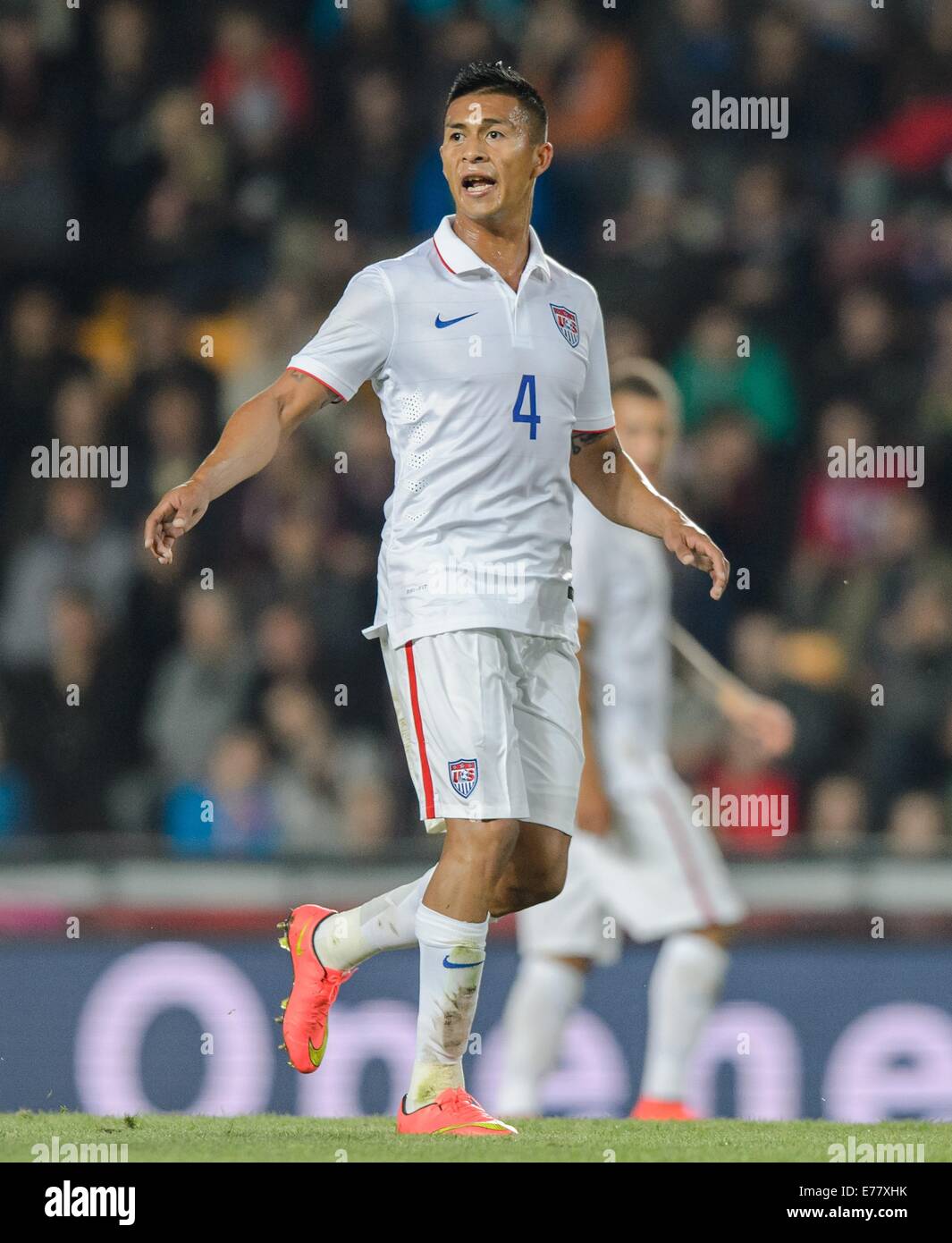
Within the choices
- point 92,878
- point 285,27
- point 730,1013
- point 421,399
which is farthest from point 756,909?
point 285,27

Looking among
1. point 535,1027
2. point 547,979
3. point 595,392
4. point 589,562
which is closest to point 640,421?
point 589,562

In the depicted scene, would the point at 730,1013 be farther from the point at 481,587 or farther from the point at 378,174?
the point at 378,174

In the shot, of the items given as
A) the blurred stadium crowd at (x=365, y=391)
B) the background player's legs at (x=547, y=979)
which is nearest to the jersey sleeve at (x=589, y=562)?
the background player's legs at (x=547, y=979)

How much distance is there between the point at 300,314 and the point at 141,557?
4.69ft

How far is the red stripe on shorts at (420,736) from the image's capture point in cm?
478

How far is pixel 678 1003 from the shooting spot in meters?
7.12

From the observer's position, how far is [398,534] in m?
4.88

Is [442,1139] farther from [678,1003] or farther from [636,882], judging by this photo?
[636,882]

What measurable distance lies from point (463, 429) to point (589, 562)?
7.93 feet

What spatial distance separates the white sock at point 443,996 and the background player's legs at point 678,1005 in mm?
2258

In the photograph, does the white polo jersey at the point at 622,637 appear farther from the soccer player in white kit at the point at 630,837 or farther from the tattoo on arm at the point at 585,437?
the tattoo on arm at the point at 585,437

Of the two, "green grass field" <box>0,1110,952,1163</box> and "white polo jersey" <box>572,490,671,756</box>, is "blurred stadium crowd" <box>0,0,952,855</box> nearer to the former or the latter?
"white polo jersey" <box>572,490,671,756</box>

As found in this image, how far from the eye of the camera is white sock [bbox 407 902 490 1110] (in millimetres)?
4750

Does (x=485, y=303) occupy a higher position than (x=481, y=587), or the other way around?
(x=485, y=303)
